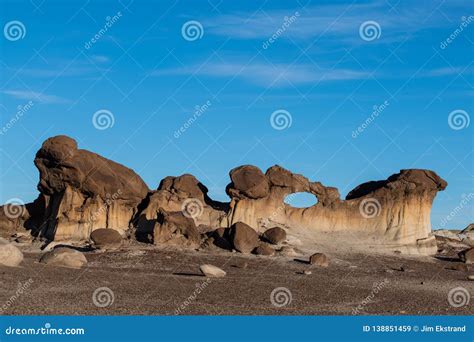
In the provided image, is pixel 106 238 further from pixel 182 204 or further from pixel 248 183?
pixel 248 183

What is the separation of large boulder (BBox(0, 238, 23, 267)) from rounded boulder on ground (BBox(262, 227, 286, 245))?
15.3 m

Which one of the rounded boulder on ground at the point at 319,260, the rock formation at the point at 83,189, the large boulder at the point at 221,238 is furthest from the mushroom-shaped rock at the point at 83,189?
the rounded boulder on ground at the point at 319,260

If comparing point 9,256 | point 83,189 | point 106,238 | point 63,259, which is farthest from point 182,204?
point 9,256

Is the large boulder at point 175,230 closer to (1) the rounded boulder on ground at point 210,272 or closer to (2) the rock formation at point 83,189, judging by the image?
(2) the rock formation at point 83,189

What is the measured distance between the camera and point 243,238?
40.3m

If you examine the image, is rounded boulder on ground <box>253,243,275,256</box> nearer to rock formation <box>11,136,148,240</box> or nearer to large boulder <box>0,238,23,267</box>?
rock formation <box>11,136,148,240</box>

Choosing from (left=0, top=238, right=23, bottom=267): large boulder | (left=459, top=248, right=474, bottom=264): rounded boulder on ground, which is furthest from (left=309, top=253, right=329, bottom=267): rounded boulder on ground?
(left=0, top=238, right=23, bottom=267): large boulder

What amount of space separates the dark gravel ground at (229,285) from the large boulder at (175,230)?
57.5 inches

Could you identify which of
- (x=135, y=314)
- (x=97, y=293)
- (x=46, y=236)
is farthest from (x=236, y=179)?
(x=135, y=314)

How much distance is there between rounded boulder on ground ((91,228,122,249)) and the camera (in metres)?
39.0

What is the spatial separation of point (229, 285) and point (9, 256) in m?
8.67

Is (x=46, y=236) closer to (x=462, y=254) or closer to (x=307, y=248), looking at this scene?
(x=307, y=248)

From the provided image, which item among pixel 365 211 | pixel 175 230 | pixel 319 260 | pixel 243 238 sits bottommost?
pixel 319 260

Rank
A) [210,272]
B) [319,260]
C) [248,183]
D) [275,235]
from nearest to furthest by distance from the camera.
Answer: [210,272]
[319,260]
[275,235]
[248,183]
